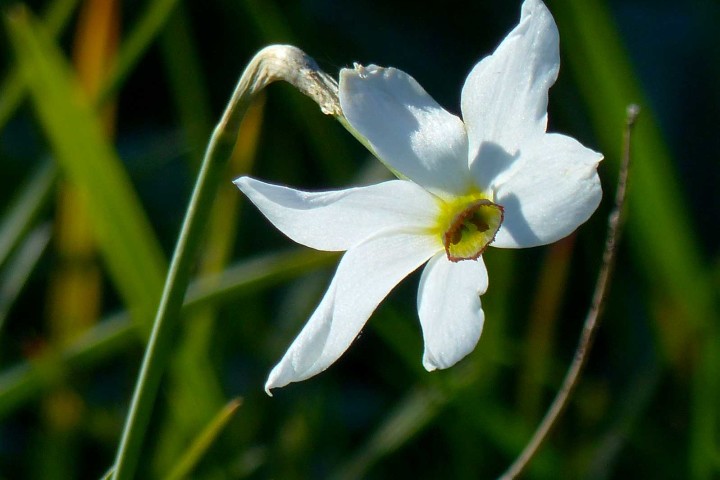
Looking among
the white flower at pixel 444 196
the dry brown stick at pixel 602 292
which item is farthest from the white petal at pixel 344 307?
the dry brown stick at pixel 602 292

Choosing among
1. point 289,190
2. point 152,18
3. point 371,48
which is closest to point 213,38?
point 371,48

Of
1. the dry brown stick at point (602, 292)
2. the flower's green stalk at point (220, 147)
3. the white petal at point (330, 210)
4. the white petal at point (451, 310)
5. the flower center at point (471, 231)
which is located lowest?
the dry brown stick at point (602, 292)

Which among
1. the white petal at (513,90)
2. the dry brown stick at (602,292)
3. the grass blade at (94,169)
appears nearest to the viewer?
the white petal at (513,90)

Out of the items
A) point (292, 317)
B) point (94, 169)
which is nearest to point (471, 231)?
point (94, 169)

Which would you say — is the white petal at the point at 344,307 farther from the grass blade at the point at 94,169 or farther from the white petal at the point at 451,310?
the grass blade at the point at 94,169

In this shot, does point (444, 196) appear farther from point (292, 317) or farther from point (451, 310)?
point (292, 317)

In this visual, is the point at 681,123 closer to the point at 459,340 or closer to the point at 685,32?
the point at 685,32
